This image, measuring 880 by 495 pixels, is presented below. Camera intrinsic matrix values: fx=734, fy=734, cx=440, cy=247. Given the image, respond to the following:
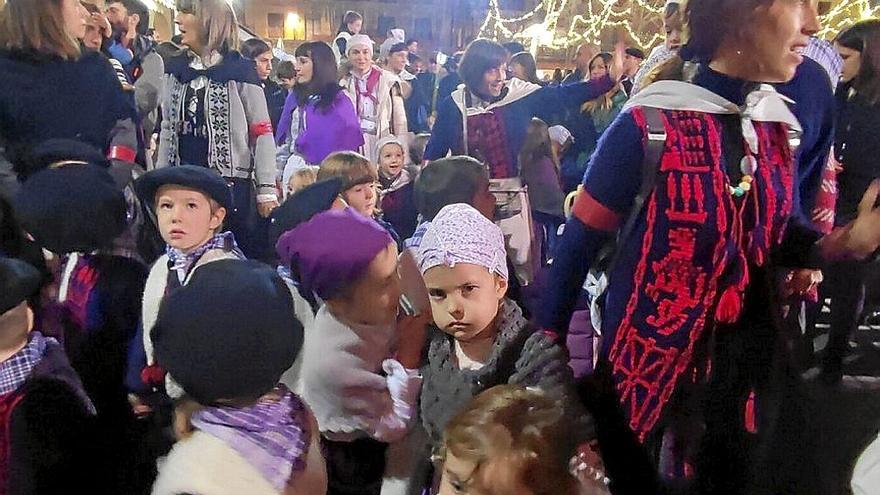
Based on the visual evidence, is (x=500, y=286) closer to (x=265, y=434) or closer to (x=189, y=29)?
(x=265, y=434)

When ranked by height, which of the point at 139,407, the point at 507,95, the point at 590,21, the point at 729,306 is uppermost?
the point at 590,21

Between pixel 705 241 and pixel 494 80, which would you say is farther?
pixel 494 80

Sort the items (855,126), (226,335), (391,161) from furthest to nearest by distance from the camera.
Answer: (391,161) → (855,126) → (226,335)

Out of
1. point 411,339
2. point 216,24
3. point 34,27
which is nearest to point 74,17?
point 34,27

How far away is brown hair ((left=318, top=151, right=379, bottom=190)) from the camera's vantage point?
101 centimetres

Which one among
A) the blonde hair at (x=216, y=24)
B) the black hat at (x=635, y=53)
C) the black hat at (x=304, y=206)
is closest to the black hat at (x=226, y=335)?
the black hat at (x=304, y=206)

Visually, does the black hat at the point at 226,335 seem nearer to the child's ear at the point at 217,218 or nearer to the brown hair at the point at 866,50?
the child's ear at the point at 217,218

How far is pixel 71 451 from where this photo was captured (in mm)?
1006

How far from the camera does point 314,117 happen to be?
105 cm

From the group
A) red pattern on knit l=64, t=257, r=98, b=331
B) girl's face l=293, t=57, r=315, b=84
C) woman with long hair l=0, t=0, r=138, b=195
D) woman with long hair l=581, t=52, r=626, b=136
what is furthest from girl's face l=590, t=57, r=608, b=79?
red pattern on knit l=64, t=257, r=98, b=331

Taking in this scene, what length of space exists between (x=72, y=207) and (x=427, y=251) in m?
0.47

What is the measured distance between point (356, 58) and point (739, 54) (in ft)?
1.69

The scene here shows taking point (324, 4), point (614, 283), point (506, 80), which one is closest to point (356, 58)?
point (324, 4)

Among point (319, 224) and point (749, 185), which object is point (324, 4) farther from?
point (749, 185)
